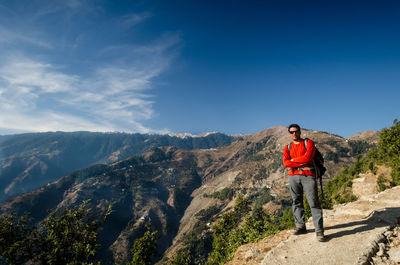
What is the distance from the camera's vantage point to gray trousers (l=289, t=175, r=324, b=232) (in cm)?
733

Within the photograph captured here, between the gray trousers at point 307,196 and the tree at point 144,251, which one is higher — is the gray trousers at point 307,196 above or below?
above

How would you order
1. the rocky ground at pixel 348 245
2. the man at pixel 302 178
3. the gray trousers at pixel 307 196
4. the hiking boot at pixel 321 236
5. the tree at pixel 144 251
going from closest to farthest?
1. the rocky ground at pixel 348 245
2. the hiking boot at pixel 321 236
3. the gray trousers at pixel 307 196
4. the man at pixel 302 178
5. the tree at pixel 144 251

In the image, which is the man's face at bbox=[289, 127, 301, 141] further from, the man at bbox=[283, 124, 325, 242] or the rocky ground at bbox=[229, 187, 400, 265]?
the rocky ground at bbox=[229, 187, 400, 265]

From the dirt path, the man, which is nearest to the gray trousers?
the man

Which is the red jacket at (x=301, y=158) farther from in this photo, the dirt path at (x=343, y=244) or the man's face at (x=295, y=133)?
the dirt path at (x=343, y=244)

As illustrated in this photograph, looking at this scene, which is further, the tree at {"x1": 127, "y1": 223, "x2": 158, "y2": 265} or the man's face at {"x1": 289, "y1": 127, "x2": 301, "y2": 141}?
the tree at {"x1": 127, "y1": 223, "x2": 158, "y2": 265}

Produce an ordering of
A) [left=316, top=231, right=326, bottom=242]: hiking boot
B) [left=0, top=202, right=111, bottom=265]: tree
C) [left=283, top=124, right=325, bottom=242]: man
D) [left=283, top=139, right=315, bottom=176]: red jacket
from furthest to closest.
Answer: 1. [left=0, top=202, right=111, bottom=265]: tree
2. [left=283, top=139, right=315, bottom=176]: red jacket
3. [left=283, top=124, right=325, bottom=242]: man
4. [left=316, top=231, right=326, bottom=242]: hiking boot

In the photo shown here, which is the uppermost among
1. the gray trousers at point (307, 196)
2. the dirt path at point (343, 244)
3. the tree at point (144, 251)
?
the gray trousers at point (307, 196)

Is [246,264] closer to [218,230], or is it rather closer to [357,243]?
[357,243]

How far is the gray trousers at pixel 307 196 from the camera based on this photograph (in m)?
7.33

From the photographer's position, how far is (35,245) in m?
15.6

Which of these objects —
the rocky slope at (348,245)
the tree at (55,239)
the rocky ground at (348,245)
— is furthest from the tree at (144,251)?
the rocky ground at (348,245)

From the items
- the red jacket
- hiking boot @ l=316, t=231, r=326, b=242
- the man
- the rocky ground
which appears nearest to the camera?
the rocky ground

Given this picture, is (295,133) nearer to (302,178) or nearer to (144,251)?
(302,178)
